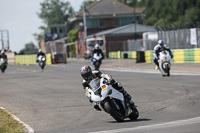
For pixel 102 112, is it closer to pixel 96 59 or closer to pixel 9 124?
pixel 9 124

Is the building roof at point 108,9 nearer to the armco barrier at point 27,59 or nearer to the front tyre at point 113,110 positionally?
the armco barrier at point 27,59

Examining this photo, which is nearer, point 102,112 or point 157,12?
point 102,112

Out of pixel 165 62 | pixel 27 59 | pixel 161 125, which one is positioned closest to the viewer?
pixel 161 125

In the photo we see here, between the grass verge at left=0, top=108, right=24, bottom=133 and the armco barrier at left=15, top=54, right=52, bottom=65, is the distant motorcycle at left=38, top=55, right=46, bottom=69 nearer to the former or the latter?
the armco barrier at left=15, top=54, right=52, bottom=65

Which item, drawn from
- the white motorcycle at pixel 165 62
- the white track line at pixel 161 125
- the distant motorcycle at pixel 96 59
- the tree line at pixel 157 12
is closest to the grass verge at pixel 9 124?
the white track line at pixel 161 125

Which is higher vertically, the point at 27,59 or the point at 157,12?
the point at 157,12

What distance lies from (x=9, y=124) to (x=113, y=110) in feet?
7.48

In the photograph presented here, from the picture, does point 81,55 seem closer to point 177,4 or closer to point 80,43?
point 80,43

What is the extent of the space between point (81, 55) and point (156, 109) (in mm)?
67985

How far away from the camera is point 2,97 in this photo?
52.8ft

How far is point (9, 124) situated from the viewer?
10055mm

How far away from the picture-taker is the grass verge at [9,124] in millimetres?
9125

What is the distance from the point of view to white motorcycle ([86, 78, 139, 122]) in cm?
941

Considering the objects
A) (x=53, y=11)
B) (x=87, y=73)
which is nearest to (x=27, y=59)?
(x=87, y=73)
